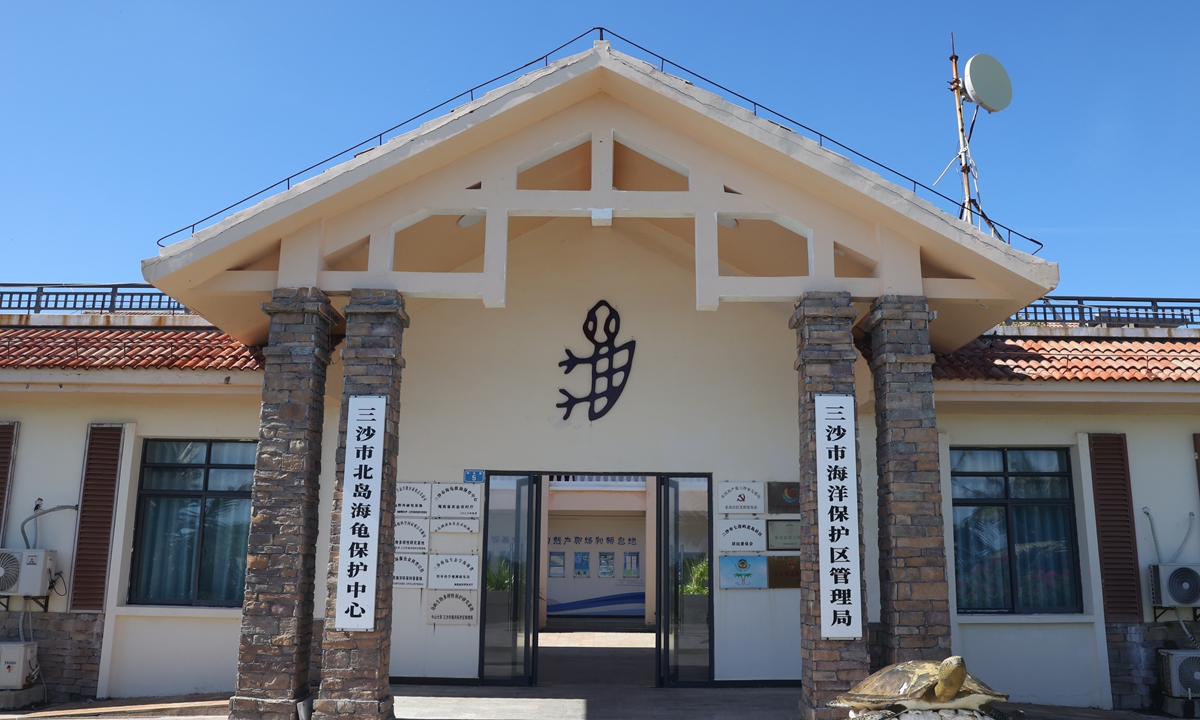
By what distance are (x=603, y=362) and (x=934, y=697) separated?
212 inches

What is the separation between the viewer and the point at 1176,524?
10.1 metres

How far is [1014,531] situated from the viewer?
34.0 feet

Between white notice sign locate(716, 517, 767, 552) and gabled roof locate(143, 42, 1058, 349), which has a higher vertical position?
gabled roof locate(143, 42, 1058, 349)

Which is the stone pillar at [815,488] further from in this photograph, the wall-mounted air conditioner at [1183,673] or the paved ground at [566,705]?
the wall-mounted air conditioner at [1183,673]

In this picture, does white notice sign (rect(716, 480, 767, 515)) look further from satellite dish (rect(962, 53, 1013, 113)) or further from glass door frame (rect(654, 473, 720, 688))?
satellite dish (rect(962, 53, 1013, 113))

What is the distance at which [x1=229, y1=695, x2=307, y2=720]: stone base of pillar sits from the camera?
24.1 ft

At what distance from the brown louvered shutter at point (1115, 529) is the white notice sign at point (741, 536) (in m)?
3.68

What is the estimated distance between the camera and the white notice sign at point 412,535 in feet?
A: 32.9

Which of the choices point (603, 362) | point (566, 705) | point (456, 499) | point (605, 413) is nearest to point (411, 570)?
point (456, 499)

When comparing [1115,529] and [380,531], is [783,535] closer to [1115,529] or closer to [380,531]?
[1115,529]

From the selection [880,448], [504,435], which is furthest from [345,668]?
[880,448]

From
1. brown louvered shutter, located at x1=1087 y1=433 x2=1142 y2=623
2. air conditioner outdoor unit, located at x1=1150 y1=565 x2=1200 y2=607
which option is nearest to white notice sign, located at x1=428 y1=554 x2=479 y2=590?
brown louvered shutter, located at x1=1087 y1=433 x2=1142 y2=623

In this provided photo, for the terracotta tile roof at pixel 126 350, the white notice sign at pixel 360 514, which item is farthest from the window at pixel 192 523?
the white notice sign at pixel 360 514

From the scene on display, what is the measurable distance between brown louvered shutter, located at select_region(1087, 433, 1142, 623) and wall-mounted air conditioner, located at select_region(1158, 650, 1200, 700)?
1.64 feet
